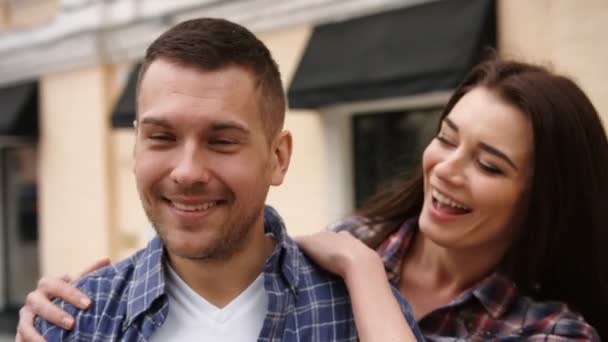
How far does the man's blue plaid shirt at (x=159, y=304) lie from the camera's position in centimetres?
163

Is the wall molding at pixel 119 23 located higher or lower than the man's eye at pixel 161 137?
lower

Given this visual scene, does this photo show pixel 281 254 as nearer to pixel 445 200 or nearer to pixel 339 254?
pixel 339 254

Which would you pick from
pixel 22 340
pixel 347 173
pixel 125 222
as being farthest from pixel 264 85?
pixel 125 222

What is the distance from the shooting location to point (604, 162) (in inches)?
93.4

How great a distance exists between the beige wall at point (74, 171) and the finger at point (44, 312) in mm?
6048

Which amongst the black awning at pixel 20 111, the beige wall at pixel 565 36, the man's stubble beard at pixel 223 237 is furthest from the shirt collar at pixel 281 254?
the black awning at pixel 20 111

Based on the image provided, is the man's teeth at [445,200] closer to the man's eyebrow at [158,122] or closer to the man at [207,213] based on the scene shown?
the man at [207,213]

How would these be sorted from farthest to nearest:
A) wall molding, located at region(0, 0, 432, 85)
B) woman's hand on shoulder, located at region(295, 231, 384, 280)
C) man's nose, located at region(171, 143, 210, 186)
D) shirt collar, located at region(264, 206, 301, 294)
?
1. wall molding, located at region(0, 0, 432, 85)
2. woman's hand on shoulder, located at region(295, 231, 384, 280)
3. shirt collar, located at region(264, 206, 301, 294)
4. man's nose, located at region(171, 143, 210, 186)

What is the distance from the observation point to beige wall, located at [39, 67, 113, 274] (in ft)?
25.5

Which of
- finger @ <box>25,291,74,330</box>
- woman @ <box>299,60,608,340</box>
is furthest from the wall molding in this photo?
finger @ <box>25,291,74,330</box>

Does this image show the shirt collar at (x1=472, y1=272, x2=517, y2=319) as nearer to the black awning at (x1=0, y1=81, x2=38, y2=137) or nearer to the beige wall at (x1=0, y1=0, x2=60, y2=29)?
the black awning at (x1=0, y1=81, x2=38, y2=137)

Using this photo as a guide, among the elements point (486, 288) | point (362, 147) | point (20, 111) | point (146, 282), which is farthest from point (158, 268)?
point (20, 111)

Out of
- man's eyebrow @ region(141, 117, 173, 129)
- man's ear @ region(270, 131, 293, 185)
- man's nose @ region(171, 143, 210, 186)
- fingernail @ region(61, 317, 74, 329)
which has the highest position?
man's eyebrow @ region(141, 117, 173, 129)

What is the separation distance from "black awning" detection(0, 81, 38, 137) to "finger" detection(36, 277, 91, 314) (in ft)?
22.3
